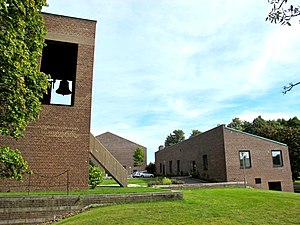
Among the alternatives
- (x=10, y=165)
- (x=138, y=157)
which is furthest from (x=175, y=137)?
(x=10, y=165)

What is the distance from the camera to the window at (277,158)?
87.6 ft

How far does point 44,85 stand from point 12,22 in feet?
6.57

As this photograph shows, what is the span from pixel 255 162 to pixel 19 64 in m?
24.3

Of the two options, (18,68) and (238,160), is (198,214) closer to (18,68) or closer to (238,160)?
(18,68)

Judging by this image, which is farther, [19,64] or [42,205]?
[42,205]

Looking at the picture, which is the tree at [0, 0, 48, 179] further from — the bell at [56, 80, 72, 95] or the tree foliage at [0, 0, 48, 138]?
the bell at [56, 80, 72, 95]

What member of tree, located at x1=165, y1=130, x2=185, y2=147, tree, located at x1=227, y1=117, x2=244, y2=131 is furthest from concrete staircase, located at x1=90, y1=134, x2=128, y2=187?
tree, located at x1=165, y1=130, x2=185, y2=147

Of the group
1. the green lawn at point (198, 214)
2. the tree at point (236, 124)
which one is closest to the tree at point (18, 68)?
the green lawn at point (198, 214)

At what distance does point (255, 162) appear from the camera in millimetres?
25750

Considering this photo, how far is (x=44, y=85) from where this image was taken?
25.6ft

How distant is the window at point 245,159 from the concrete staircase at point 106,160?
1487 centimetres

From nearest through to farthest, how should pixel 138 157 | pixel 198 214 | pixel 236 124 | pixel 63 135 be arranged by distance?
pixel 198 214, pixel 63 135, pixel 138 157, pixel 236 124

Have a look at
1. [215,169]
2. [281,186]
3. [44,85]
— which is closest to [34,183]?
[44,85]

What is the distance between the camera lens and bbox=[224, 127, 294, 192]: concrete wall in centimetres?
2516
